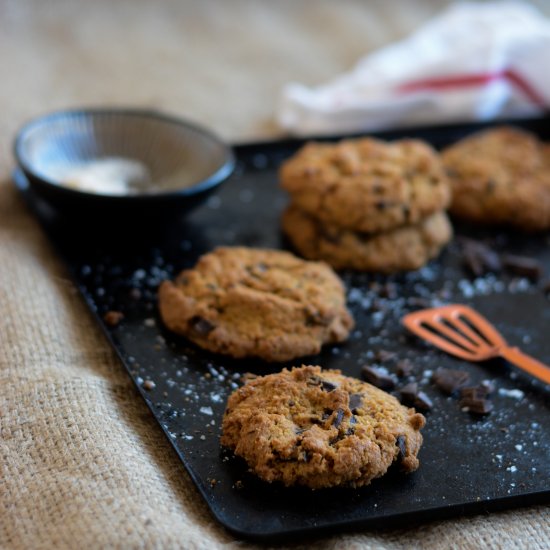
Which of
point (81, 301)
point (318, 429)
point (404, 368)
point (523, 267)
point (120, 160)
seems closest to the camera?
point (318, 429)

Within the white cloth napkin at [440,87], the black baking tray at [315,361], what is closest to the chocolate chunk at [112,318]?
the black baking tray at [315,361]

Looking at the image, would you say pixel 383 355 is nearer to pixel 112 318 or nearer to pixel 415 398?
pixel 415 398

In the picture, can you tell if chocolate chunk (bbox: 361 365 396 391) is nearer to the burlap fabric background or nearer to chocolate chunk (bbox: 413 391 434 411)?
chocolate chunk (bbox: 413 391 434 411)

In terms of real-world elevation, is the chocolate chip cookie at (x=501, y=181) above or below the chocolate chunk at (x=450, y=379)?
above

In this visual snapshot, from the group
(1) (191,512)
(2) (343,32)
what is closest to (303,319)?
(1) (191,512)

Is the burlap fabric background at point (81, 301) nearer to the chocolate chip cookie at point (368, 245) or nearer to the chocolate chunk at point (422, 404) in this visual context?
the chocolate chunk at point (422, 404)

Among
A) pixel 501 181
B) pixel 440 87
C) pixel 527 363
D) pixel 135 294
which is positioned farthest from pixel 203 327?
pixel 440 87
